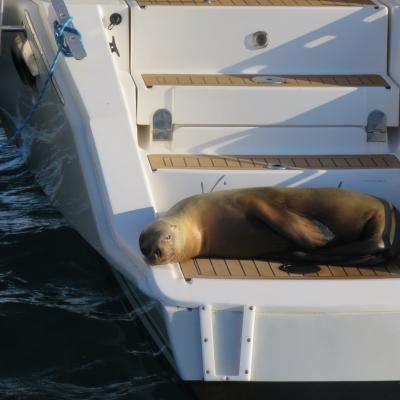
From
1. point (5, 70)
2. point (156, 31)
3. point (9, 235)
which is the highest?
point (156, 31)

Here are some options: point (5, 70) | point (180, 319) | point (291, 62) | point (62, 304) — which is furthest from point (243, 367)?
point (5, 70)

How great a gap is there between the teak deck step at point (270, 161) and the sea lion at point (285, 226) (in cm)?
52

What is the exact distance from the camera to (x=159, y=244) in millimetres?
4484

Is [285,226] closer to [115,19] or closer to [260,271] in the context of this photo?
[260,271]

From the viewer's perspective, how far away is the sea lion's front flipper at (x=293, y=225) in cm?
476

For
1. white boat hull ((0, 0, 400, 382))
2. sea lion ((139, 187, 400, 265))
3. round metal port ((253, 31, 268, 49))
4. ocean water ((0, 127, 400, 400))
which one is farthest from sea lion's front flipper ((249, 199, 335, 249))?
round metal port ((253, 31, 268, 49))

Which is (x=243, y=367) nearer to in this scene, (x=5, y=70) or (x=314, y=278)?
(x=314, y=278)

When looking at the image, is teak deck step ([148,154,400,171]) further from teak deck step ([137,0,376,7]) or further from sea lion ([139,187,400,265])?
teak deck step ([137,0,376,7])

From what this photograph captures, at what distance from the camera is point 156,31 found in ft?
20.2

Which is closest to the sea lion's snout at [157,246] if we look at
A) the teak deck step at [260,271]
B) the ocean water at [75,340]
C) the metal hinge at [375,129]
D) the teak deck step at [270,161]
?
the teak deck step at [260,271]

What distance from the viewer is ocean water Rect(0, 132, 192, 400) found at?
15.7 feet

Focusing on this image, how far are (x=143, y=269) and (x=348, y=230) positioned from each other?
106 cm

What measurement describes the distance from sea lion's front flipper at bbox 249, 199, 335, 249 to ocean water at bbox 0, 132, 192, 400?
80 centimetres

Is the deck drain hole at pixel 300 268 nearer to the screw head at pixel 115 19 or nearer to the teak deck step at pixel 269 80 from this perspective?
the teak deck step at pixel 269 80
